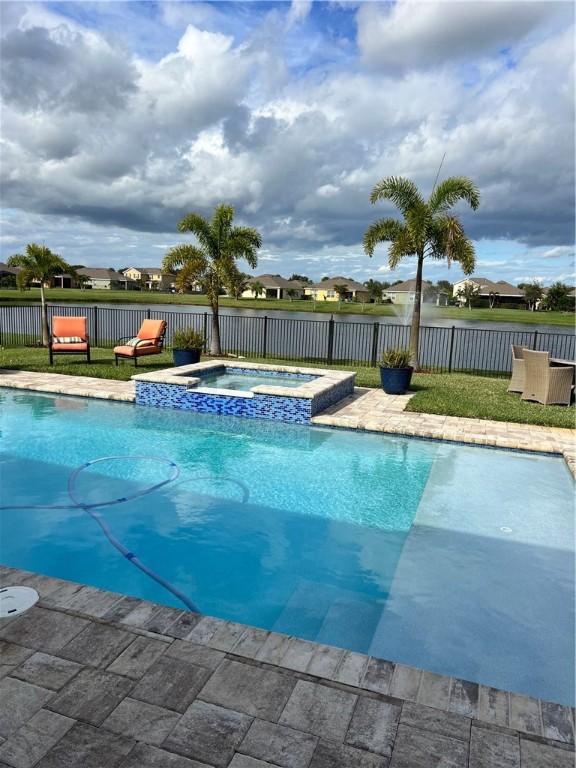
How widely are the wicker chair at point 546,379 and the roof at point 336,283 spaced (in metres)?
71.6

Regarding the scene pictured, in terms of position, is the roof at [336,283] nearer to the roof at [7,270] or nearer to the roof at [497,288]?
the roof at [497,288]

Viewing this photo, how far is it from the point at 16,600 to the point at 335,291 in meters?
79.1

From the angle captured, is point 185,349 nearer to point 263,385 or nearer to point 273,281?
point 263,385

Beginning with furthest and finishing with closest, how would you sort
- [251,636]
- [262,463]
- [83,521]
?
[262,463]
[83,521]
[251,636]

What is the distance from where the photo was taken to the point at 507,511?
5.75m

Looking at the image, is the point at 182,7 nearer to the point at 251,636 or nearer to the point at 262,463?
the point at 262,463

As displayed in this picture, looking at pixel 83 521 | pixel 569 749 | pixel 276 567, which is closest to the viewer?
pixel 569 749

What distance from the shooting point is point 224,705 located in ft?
7.84

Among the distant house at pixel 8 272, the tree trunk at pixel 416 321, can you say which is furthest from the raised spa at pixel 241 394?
the distant house at pixel 8 272

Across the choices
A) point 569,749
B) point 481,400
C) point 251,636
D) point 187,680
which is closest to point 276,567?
point 251,636

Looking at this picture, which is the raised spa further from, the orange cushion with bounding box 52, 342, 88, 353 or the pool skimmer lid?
the pool skimmer lid

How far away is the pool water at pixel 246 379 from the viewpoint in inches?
417

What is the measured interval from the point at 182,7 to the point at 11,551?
740 centimetres

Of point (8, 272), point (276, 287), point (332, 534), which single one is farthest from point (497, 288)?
point (332, 534)
